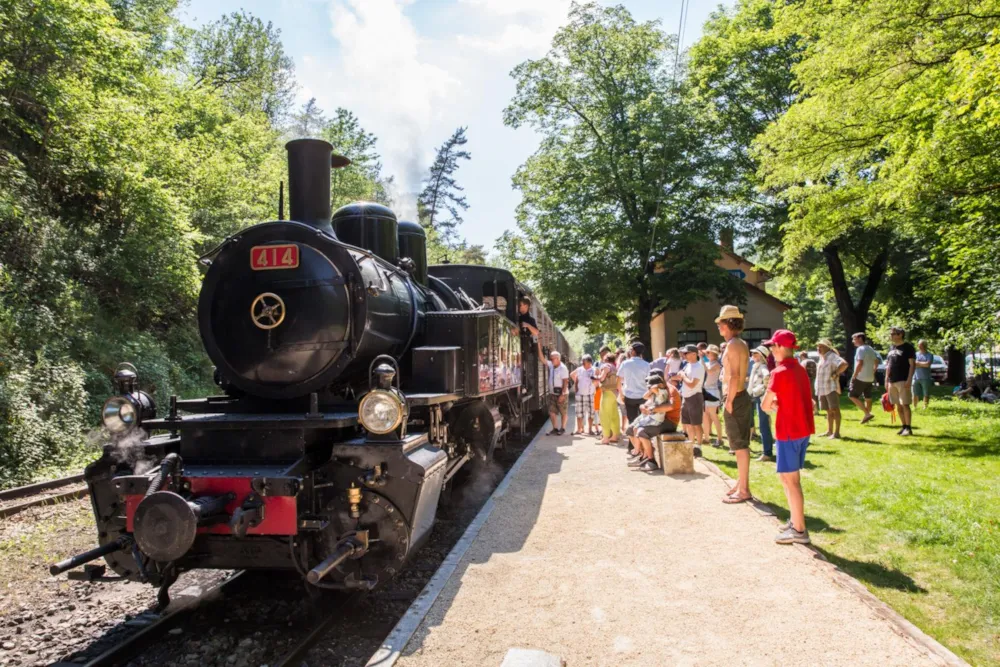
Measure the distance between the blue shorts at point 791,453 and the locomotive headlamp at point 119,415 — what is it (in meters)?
4.96

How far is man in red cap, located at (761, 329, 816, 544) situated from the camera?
212 inches

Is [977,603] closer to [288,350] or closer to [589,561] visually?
[589,561]

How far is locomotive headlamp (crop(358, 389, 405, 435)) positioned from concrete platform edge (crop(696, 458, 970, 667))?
3.19 meters

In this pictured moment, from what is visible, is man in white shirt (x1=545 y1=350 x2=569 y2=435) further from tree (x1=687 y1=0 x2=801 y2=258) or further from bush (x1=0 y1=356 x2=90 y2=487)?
tree (x1=687 y1=0 x2=801 y2=258)

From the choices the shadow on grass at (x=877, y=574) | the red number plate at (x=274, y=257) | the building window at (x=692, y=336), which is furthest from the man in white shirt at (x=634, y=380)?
the building window at (x=692, y=336)

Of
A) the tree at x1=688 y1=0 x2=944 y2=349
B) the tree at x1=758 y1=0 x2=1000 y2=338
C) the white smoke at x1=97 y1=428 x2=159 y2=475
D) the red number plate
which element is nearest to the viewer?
the white smoke at x1=97 y1=428 x2=159 y2=475

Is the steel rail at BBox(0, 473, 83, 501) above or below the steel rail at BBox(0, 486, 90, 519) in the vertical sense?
above

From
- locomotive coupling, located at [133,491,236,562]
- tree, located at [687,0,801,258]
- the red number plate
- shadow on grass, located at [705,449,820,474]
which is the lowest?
shadow on grass, located at [705,449,820,474]

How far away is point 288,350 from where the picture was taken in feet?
15.9

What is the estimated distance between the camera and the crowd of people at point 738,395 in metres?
5.48

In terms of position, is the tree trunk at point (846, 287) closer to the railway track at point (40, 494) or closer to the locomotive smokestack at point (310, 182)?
the locomotive smokestack at point (310, 182)

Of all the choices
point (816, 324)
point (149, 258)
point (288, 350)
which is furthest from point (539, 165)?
point (816, 324)

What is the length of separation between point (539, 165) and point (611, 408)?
17.4m

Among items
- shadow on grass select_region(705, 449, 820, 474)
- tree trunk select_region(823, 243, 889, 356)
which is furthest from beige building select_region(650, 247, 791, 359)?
shadow on grass select_region(705, 449, 820, 474)
